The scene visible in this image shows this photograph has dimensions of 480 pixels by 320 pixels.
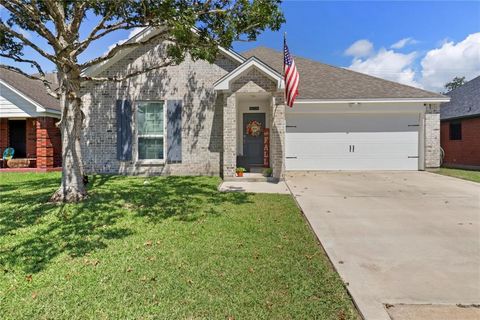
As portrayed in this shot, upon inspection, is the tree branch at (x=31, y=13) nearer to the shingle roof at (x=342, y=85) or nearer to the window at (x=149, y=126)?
the window at (x=149, y=126)

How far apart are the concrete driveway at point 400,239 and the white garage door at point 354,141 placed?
3.86 meters

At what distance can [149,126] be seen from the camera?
36.3 ft

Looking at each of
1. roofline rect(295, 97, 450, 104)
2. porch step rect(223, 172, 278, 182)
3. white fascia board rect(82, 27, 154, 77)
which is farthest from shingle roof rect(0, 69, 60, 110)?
roofline rect(295, 97, 450, 104)

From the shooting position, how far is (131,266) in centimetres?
343

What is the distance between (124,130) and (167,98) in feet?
6.84

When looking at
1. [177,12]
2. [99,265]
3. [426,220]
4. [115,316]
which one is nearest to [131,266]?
[99,265]

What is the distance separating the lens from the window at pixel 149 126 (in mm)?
11062

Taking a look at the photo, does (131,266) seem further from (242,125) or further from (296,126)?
(296,126)

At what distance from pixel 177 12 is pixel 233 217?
4.17 meters

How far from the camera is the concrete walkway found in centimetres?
827

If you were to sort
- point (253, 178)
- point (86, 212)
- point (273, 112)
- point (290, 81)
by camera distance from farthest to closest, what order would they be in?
point (253, 178), point (273, 112), point (290, 81), point (86, 212)

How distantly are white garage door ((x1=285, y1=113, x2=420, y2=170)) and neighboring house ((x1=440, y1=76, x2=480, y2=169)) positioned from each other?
16.3 feet

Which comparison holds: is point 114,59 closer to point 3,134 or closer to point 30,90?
point 30,90

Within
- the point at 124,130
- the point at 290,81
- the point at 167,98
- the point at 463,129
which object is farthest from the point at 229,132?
the point at 463,129
